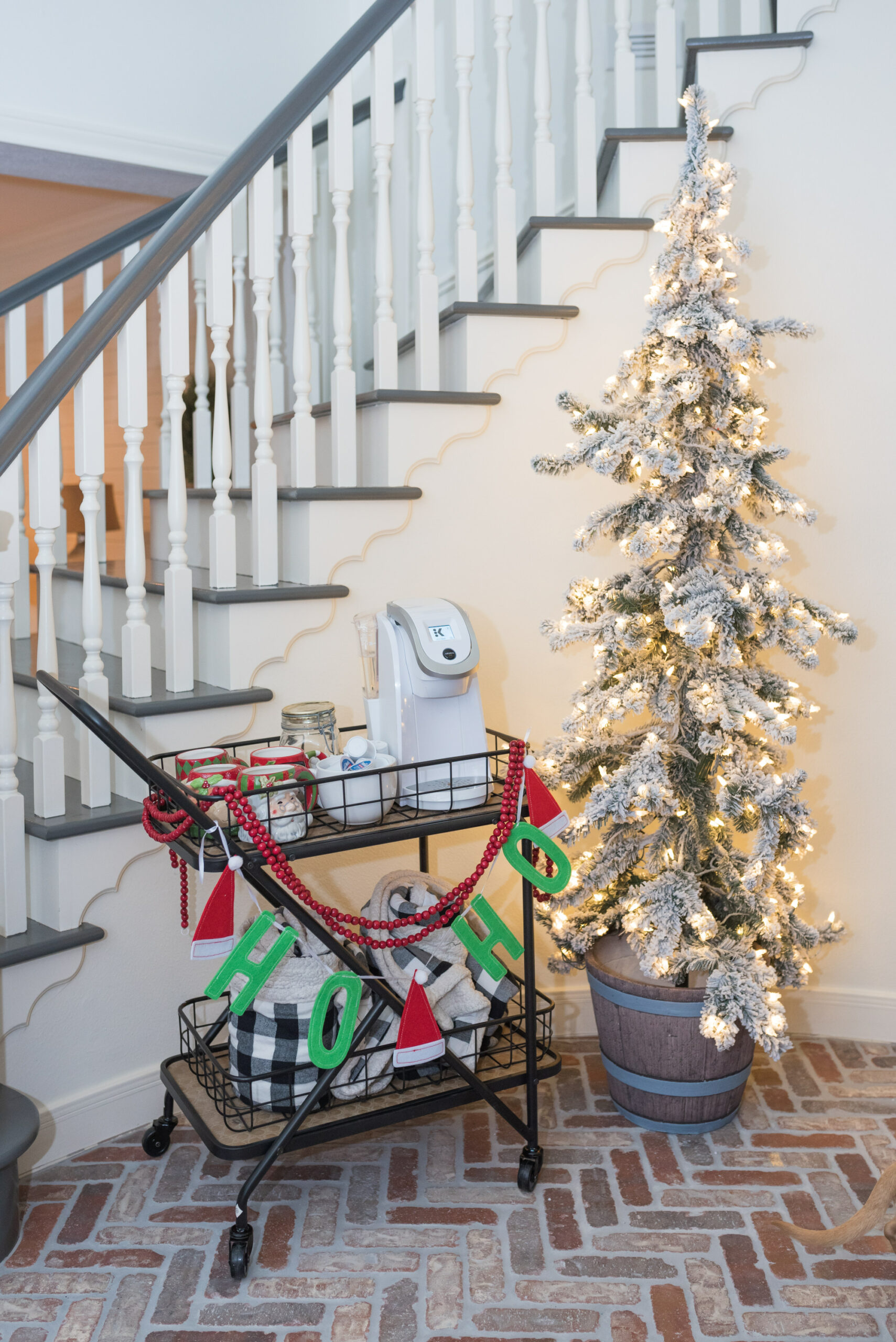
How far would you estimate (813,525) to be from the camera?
2.77 metres

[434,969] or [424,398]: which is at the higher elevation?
[424,398]

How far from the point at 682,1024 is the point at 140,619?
4.88 ft

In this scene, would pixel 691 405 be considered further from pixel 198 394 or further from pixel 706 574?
pixel 198 394

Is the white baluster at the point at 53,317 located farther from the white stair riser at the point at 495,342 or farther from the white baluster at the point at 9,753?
the white stair riser at the point at 495,342

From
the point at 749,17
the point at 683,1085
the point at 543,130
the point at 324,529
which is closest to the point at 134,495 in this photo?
the point at 324,529

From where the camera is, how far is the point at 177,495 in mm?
2391

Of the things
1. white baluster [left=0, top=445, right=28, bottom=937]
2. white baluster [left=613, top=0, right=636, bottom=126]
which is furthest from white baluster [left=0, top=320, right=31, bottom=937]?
white baluster [left=613, top=0, right=636, bottom=126]

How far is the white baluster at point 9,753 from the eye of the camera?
216 centimetres

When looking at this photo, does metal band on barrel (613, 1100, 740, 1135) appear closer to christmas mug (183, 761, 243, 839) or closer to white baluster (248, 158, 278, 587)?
christmas mug (183, 761, 243, 839)

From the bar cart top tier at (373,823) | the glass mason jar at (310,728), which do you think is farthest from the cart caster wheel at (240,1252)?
the glass mason jar at (310,728)

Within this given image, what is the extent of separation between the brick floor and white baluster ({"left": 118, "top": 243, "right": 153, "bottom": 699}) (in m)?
1.05

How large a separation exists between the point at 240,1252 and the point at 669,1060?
3.25 ft

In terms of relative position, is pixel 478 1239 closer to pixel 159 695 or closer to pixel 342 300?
pixel 159 695

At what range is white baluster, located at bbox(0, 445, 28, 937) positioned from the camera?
7.09ft
